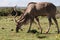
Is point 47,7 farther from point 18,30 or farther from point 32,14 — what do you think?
point 18,30

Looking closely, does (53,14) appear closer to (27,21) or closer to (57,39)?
(27,21)

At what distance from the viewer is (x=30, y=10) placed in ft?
58.8

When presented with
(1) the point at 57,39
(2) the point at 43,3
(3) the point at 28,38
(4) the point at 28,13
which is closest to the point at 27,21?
(4) the point at 28,13

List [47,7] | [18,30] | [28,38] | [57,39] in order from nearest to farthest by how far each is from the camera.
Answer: [57,39]
[28,38]
[47,7]
[18,30]

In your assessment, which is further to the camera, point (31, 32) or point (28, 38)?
point (31, 32)

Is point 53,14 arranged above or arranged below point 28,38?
above

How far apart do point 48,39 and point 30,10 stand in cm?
402

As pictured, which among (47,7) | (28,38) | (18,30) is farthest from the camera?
(18,30)

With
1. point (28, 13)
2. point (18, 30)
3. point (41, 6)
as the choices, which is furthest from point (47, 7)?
point (18, 30)

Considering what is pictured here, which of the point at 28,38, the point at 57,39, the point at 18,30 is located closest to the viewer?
the point at 57,39

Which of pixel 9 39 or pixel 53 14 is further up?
pixel 53 14

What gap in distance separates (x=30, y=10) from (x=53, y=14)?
Answer: 1.85m

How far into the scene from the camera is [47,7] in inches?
688

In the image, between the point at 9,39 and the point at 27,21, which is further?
the point at 27,21
